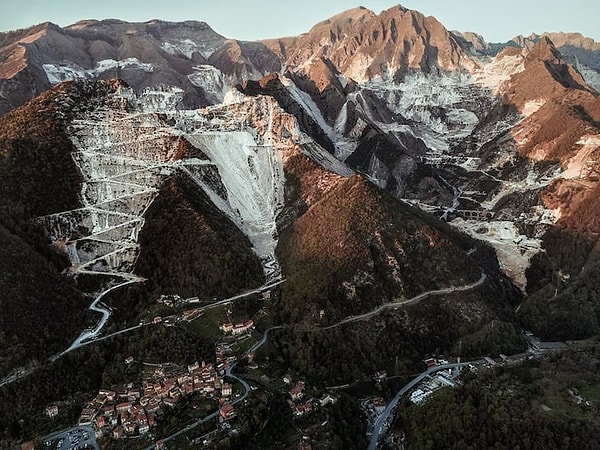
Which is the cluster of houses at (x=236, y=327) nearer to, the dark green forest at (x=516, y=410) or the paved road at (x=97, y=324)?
the paved road at (x=97, y=324)

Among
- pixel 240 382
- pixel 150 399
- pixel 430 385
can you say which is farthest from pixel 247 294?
pixel 430 385

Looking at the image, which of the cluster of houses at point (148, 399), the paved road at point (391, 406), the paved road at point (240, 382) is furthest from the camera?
the paved road at point (391, 406)

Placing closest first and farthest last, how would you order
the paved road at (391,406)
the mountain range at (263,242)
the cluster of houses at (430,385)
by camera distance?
the paved road at (391,406), the cluster of houses at (430,385), the mountain range at (263,242)

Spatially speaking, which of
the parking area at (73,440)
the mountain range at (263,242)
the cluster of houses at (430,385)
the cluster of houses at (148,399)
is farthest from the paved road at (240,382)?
the cluster of houses at (430,385)

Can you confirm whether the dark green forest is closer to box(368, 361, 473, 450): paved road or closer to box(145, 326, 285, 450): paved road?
box(368, 361, 473, 450): paved road

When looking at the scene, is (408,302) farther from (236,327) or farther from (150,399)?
(150,399)

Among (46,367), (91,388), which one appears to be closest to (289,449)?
(91,388)

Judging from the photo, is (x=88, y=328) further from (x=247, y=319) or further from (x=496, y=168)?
(x=496, y=168)

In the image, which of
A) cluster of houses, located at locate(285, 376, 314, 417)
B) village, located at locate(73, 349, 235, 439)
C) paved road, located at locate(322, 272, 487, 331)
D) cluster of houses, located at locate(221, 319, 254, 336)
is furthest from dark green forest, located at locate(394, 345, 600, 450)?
cluster of houses, located at locate(221, 319, 254, 336)
